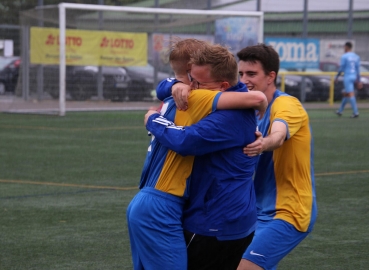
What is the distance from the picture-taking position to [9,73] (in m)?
24.8

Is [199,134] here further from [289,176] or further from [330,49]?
[330,49]

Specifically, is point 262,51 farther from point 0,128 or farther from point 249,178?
point 0,128

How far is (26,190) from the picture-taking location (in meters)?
9.34

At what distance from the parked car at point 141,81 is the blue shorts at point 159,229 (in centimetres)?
2039

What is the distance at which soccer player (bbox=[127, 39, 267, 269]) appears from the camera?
353 centimetres

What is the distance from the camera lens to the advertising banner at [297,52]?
28.9 metres

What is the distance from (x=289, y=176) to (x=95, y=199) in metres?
4.68

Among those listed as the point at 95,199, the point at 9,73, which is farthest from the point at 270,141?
the point at 9,73

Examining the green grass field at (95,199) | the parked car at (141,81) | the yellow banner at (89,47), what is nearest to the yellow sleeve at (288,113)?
the green grass field at (95,199)

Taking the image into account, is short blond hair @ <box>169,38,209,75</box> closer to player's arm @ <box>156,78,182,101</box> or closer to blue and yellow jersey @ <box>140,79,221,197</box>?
player's arm @ <box>156,78,182,101</box>

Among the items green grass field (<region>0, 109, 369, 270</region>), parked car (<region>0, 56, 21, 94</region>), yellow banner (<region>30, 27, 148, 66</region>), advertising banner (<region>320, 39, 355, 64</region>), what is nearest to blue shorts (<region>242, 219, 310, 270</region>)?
green grass field (<region>0, 109, 369, 270</region>)

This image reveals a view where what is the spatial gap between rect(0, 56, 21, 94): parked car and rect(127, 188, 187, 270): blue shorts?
20788mm

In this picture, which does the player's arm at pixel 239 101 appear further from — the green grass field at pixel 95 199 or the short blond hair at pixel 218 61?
the green grass field at pixel 95 199

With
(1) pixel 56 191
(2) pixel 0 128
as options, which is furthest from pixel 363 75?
(1) pixel 56 191
